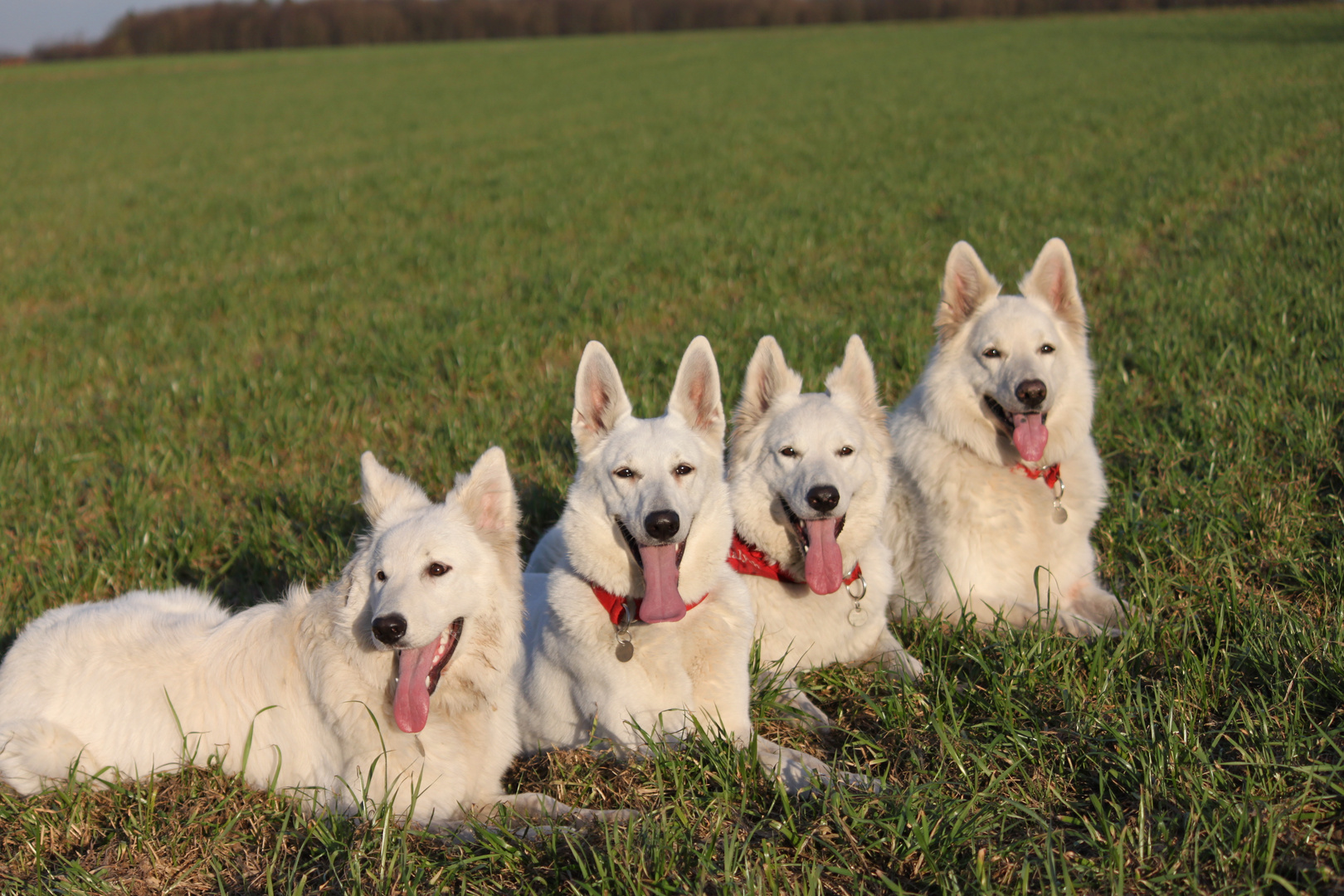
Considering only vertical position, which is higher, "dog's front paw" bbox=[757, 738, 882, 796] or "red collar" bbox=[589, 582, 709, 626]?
"red collar" bbox=[589, 582, 709, 626]

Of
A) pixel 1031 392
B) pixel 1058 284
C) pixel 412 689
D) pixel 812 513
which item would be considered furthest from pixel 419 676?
pixel 1058 284

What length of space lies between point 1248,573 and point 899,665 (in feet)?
5.80

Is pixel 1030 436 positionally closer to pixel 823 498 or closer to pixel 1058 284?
pixel 1058 284

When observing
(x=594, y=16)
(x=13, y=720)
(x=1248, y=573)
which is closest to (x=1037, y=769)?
(x=1248, y=573)

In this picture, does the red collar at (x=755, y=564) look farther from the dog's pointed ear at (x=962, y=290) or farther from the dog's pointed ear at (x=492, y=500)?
the dog's pointed ear at (x=962, y=290)

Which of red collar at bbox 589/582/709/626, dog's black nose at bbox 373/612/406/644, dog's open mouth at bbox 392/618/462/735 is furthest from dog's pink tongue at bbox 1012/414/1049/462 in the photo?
dog's black nose at bbox 373/612/406/644

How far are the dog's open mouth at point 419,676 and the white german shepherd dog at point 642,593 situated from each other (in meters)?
0.48

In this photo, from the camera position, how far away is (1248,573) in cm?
420

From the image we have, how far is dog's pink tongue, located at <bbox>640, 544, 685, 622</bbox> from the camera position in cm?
353

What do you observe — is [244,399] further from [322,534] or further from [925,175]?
[925,175]

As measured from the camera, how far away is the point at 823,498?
154 inches

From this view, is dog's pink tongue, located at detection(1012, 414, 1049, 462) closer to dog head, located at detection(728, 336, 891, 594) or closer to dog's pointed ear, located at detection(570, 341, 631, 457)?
dog head, located at detection(728, 336, 891, 594)

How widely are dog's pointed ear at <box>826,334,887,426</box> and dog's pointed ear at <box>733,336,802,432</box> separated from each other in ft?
0.61

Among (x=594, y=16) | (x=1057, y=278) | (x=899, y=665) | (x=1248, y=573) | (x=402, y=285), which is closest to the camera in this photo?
(x=899, y=665)
